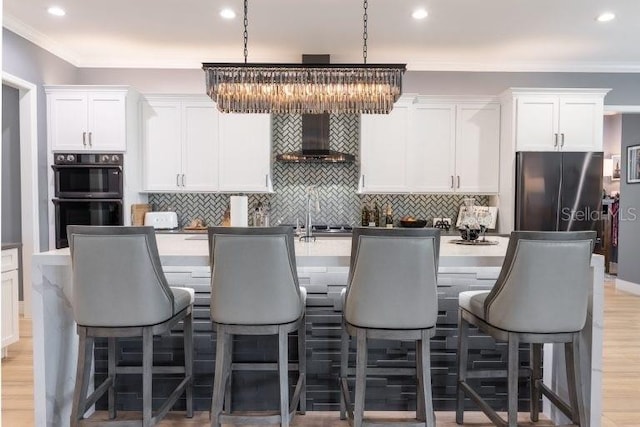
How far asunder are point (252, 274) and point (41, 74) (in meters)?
3.91

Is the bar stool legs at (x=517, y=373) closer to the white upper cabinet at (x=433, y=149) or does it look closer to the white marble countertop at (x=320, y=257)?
the white marble countertop at (x=320, y=257)

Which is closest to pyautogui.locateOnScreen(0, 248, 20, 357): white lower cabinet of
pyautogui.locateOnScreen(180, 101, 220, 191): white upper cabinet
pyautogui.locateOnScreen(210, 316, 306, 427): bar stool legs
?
pyautogui.locateOnScreen(180, 101, 220, 191): white upper cabinet

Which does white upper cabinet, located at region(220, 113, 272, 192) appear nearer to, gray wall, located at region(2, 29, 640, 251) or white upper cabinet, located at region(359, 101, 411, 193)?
gray wall, located at region(2, 29, 640, 251)

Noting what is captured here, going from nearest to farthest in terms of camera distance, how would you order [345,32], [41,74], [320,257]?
[320,257], [345,32], [41,74]

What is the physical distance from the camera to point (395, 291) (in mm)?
2008

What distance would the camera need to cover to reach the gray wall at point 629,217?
590 centimetres

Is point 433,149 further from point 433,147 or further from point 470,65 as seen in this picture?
point 470,65

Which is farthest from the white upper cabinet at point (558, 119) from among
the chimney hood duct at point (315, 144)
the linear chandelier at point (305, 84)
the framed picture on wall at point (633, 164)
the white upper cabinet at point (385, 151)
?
the linear chandelier at point (305, 84)

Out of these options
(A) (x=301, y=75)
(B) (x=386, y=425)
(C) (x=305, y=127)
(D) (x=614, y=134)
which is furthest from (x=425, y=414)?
(D) (x=614, y=134)

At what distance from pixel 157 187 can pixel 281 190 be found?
4.56ft

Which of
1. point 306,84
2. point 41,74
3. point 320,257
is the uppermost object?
point 41,74

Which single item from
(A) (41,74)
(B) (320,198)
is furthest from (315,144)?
(A) (41,74)

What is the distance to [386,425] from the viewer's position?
207 centimetres

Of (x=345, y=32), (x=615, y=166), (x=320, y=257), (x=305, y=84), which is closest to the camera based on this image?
(x=320, y=257)
